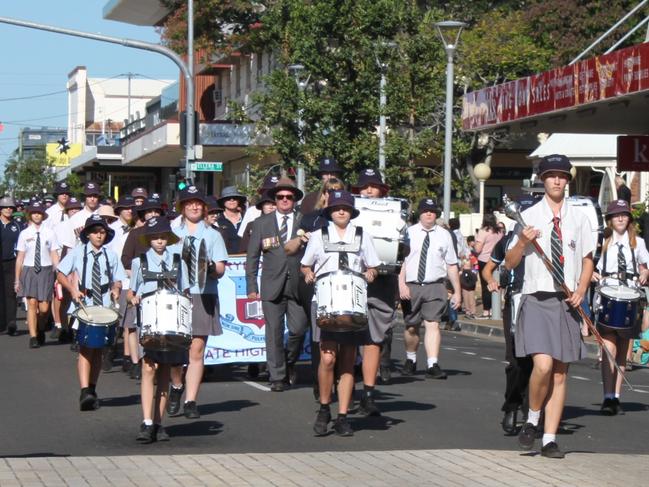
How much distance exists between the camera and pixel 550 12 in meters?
42.0

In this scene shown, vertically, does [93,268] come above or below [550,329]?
above

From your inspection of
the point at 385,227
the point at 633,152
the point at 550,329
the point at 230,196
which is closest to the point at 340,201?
the point at 385,227

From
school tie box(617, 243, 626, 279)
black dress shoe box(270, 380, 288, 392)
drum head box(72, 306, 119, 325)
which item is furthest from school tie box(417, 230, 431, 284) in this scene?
drum head box(72, 306, 119, 325)

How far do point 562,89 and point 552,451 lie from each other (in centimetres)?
1313

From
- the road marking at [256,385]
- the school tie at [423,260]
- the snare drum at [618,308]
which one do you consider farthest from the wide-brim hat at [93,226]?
the snare drum at [618,308]

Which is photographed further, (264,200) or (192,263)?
(264,200)

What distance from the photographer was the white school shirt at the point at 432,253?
49.8 feet

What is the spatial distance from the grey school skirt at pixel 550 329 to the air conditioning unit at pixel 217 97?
5033cm

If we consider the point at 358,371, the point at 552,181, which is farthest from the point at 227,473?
the point at 358,371

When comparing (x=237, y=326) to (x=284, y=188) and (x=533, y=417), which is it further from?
(x=533, y=417)

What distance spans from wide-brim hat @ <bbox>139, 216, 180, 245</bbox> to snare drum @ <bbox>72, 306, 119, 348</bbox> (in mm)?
1196

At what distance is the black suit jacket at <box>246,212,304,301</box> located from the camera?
13.5 m

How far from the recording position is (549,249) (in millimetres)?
9703

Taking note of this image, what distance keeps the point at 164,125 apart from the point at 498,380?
3870 centimetres
